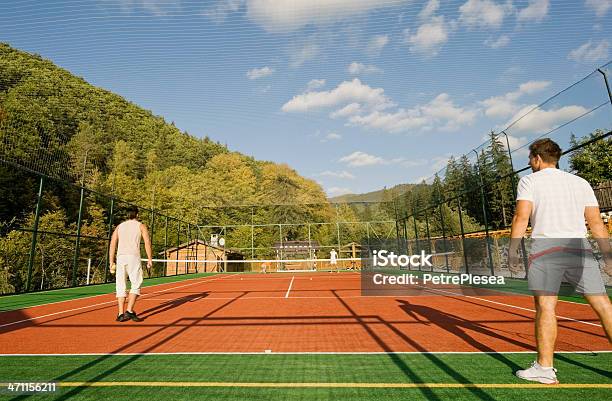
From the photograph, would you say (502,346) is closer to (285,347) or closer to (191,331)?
(285,347)

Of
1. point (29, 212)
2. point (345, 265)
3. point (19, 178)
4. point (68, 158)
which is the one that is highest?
point (68, 158)

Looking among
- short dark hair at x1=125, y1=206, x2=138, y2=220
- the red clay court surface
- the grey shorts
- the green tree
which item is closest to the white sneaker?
the grey shorts

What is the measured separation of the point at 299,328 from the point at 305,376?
2042 mm

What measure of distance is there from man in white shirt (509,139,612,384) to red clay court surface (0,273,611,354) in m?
1.19

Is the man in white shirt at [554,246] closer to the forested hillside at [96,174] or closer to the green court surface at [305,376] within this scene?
the green court surface at [305,376]

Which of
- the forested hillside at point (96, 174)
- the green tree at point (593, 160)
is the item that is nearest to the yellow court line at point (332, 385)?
the green tree at point (593, 160)

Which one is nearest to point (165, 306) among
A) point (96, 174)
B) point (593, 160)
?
point (593, 160)

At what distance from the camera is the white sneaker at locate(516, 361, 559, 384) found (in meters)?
2.71

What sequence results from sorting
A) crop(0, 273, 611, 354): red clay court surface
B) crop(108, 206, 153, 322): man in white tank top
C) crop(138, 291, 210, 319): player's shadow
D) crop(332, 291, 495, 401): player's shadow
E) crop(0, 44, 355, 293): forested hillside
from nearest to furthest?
crop(332, 291, 495, 401): player's shadow
crop(0, 273, 611, 354): red clay court surface
crop(108, 206, 153, 322): man in white tank top
crop(138, 291, 210, 319): player's shadow
crop(0, 44, 355, 293): forested hillside

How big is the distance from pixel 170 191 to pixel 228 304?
46.3m

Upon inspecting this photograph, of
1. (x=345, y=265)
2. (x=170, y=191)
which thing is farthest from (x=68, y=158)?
(x=345, y=265)

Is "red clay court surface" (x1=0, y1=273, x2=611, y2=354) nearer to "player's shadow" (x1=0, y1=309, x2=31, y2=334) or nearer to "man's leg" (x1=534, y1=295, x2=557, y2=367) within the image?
"player's shadow" (x1=0, y1=309, x2=31, y2=334)

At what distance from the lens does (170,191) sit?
50469mm

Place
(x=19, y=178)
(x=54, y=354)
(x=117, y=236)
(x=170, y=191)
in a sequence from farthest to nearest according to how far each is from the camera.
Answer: (x=170, y=191)
(x=19, y=178)
(x=117, y=236)
(x=54, y=354)
